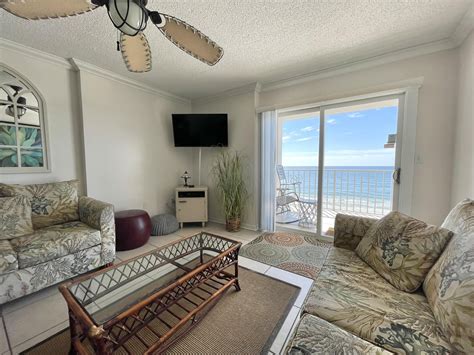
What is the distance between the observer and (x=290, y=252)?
2.34 meters

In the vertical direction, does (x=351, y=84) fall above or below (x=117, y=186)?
above

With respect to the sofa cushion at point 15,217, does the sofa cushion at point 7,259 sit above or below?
below

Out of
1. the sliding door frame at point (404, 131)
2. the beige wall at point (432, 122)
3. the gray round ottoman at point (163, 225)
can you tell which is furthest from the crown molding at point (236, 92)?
the gray round ottoman at point (163, 225)

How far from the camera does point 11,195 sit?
1.77 meters

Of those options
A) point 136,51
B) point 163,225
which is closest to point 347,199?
point 163,225

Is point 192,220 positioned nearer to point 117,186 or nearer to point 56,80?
point 117,186

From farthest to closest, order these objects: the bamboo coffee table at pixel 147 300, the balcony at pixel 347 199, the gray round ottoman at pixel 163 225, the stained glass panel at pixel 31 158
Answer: the balcony at pixel 347 199, the gray round ottoman at pixel 163 225, the stained glass panel at pixel 31 158, the bamboo coffee table at pixel 147 300

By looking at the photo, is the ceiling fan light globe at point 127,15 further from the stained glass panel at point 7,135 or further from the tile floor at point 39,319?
the stained glass panel at point 7,135

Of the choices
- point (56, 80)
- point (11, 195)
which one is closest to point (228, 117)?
point (56, 80)

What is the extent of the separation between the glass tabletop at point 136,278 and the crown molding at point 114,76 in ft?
7.66

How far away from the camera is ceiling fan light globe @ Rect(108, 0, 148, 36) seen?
0.94 metres

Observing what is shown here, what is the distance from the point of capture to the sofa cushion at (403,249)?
0.99m

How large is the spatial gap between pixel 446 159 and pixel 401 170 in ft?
1.16

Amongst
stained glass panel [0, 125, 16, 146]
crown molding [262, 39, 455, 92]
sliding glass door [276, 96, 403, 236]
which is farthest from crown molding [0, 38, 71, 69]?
sliding glass door [276, 96, 403, 236]
